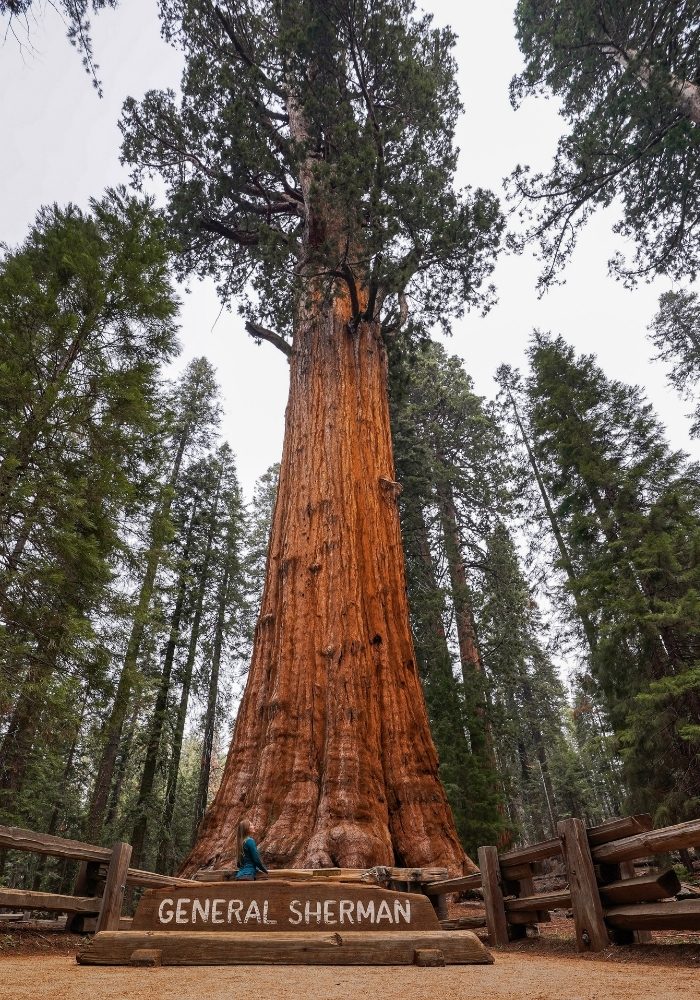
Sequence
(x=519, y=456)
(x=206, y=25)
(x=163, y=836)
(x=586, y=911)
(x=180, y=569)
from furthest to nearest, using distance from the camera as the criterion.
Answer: (x=519, y=456) < (x=180, y=569) < (x=163, y=836) < (x=206, y=25) < (x=586, y=911)

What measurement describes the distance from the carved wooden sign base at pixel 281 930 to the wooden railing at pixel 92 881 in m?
1.45

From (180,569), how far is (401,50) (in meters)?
13.5

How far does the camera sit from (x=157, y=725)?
14773 millimetres

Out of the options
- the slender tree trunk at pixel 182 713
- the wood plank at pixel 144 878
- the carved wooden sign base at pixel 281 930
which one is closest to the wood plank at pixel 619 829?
the carved wooden sign base at pixel 281 930

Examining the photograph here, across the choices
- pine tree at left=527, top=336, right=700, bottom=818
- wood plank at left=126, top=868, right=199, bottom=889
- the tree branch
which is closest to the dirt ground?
wood plank at left=126, top=868, right=199, bottom=889

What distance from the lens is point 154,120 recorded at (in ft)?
41.0

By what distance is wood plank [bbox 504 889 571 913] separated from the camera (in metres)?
4.66

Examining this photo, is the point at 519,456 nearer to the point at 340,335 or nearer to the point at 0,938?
the point at 340,335

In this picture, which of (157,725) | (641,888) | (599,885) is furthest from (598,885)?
(157,725)

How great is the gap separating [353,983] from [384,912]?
1022 mm

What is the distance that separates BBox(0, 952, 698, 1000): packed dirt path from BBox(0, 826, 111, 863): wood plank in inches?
41.8

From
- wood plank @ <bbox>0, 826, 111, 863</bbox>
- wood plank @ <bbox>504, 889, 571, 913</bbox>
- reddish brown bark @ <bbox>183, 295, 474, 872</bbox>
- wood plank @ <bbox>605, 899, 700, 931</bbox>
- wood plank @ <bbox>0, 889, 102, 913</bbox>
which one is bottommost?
wood plank @ <bbox>605, 899, 700, 931</bbox>

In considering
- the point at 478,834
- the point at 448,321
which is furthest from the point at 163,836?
the point at 448,321

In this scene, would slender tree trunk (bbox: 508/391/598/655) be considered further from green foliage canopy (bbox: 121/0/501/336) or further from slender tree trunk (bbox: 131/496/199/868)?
slender tree trunk (bbox: 131/496/199/868)
